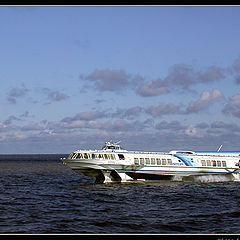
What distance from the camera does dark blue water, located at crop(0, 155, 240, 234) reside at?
29719 millimetres

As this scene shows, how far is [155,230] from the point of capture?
29.2 m

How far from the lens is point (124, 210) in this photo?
37.7 metres

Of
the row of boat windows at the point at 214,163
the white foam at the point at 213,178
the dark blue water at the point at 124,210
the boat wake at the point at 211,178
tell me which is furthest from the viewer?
the row of boat windows at the point at 214,163

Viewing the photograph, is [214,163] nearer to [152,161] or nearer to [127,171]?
[152,161]

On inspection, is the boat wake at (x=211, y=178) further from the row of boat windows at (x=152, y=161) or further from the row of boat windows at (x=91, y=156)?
the row of boat windows at (x=91, y=156)

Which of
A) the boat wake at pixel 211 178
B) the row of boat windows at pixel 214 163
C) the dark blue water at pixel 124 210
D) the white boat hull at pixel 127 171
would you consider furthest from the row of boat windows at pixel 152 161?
the row of boat windows at pixel 214 163

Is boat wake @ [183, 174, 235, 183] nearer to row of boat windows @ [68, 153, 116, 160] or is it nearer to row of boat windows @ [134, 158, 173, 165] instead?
row of boat windows @ [134, 158, 173, 165]

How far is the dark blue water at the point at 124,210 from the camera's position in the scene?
29.7m
